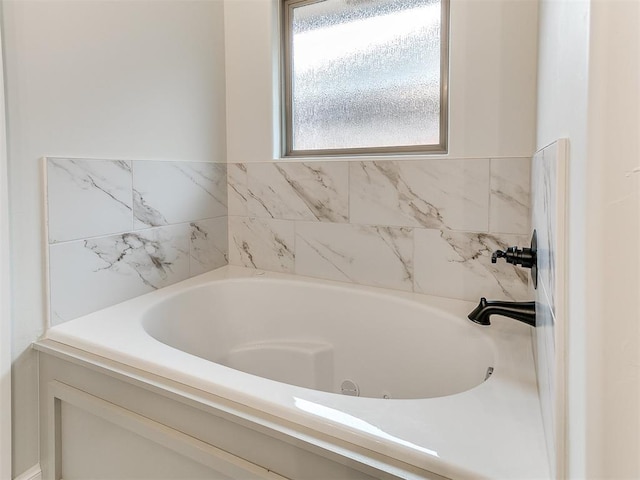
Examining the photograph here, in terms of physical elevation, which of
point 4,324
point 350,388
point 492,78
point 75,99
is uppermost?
point 492,78

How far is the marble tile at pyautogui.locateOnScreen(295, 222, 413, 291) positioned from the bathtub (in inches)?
3.5

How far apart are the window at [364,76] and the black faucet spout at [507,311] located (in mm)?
741

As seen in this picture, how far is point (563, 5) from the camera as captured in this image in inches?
25.1

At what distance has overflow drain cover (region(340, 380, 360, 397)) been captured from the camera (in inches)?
62.7

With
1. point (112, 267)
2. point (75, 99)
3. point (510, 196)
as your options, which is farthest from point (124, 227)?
point (510, 196)

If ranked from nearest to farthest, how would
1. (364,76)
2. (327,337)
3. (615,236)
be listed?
(615,236) < (327,337) < (364,76)

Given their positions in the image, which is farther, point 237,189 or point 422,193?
point 237,189

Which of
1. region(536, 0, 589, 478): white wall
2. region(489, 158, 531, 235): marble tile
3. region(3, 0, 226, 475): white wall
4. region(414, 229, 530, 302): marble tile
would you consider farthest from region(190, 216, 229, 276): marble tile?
region(536, 0, 589, 478): white wall

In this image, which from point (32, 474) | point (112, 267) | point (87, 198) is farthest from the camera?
point (112, 267)

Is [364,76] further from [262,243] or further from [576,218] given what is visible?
[576,218]

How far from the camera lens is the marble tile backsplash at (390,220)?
1.48 metres

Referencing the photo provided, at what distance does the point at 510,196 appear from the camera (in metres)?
1.44

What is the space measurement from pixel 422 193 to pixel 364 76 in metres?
0.67

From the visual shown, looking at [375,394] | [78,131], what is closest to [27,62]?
[78,131]
